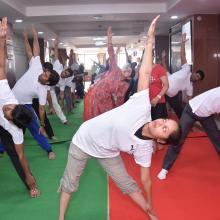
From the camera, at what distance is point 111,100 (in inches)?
161

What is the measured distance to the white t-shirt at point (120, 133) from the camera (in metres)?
2.01

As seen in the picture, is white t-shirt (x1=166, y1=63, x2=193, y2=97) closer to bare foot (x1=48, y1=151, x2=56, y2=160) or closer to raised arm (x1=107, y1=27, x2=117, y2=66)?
raised arm (x1=107, y1=27, x2=117, y2=66)

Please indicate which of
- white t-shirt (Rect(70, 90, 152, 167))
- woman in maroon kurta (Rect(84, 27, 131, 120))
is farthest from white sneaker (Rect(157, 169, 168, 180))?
white t-shirt (Rect(70, 90, 152, 167))

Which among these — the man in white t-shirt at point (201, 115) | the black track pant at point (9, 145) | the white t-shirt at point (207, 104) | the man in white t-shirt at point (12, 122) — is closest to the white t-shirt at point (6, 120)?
the man in white t-shirt at point (12, 122)

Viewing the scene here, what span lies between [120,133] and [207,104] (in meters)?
1.47

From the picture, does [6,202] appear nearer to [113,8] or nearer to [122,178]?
[122,178]

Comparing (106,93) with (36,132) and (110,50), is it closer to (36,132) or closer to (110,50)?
(110,50)

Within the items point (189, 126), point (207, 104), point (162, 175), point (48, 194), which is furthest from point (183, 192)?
point (48, 194)

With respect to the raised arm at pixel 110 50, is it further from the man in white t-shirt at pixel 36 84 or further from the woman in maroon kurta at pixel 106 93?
the man in white t-shirt at pixel 36 84

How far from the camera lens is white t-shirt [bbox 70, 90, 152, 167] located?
6.59ft

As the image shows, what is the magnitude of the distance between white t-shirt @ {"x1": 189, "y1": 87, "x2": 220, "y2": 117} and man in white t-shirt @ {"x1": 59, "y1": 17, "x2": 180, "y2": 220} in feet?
3.68

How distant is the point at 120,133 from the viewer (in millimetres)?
2002

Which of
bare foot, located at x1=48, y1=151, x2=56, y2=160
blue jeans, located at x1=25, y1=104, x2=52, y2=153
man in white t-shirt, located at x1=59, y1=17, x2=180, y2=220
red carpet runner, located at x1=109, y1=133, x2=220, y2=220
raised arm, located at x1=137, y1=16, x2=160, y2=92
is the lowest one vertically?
red carpet runner, located at x1=109, y1=133, x2=220, y2=220

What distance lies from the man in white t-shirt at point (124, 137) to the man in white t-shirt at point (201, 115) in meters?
0.98
